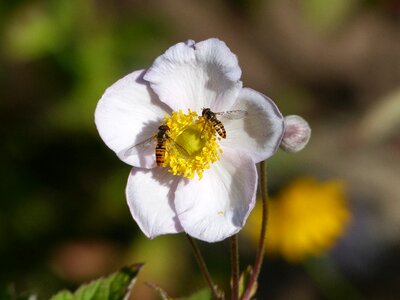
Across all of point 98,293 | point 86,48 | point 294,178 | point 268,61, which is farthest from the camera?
point 268,61

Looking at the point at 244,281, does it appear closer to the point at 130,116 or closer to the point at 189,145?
the point at 189,145

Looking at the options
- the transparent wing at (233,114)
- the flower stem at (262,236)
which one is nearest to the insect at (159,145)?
the transparent wing at (233,114)

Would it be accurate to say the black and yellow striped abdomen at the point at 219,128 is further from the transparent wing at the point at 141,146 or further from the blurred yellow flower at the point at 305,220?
the blurred yellow flower at the point at 305,220

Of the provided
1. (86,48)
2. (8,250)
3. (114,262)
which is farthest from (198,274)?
(86,48)

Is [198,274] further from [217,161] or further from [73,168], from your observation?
[217,161]

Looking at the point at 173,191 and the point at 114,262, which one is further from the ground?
the point at 173,191

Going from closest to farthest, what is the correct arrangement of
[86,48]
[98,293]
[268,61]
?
[98,293] < [86,48] < [268,61]
